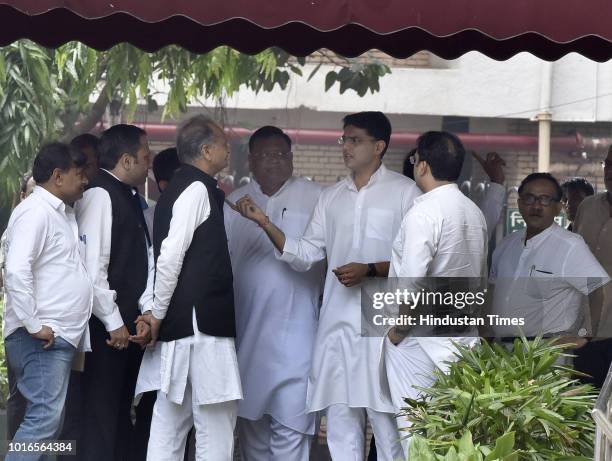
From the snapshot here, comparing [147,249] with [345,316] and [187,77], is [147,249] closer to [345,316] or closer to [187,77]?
[345,316]

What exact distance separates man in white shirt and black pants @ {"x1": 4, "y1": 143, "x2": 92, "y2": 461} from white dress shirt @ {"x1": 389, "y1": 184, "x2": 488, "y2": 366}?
1455mm

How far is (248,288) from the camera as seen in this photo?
598 cm

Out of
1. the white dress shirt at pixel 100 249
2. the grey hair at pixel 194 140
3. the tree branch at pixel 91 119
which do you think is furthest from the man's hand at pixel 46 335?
the tree branch at pixel 91 119

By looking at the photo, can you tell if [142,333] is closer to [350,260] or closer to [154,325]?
[154,325]

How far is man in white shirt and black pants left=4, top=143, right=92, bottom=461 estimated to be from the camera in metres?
5.18

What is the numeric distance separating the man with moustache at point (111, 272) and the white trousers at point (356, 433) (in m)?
1.04

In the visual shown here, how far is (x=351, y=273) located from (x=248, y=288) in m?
0.73

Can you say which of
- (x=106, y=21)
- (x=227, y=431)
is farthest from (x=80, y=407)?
(x=106, y=21)

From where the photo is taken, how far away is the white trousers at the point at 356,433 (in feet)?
18.0

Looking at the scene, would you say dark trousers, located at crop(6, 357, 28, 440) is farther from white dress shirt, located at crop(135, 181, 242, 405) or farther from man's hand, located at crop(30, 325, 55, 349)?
white dress shirt, located at crop(135, 181, 242, 405)

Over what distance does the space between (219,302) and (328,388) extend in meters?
0.71

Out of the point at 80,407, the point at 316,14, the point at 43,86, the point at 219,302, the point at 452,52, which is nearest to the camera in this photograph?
the point at 316,14

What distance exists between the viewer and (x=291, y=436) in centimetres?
585

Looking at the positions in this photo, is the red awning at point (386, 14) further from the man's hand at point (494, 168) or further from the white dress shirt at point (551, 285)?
the man's hand at point (494, 168)
